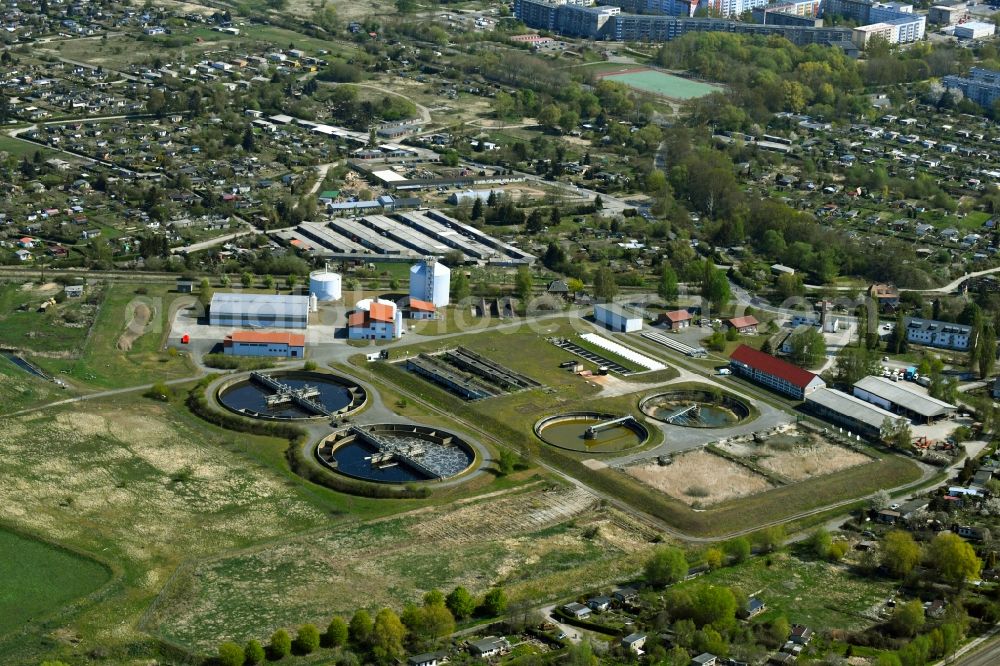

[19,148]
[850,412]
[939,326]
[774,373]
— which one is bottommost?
[850,412]

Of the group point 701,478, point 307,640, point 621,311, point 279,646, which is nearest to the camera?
point 279,646

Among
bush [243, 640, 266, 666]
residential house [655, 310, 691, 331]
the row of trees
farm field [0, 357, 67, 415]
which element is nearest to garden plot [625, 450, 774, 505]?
the row of trees

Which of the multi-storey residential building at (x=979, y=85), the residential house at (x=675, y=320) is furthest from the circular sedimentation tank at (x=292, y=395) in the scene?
the multi-storey residential building at (x=979, y=85)

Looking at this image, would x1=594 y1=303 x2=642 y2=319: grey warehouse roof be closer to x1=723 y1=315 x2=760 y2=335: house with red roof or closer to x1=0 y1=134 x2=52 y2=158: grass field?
x1=723 y1=315 x2=760 y2=335: house with red roof

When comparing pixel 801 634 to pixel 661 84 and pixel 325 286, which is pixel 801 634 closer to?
pixel 325 286

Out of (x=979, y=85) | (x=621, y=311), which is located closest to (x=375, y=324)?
(x=621, y=311)

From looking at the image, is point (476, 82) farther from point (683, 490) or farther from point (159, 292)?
point (683, 490)

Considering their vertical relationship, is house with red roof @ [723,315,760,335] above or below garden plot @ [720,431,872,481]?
above

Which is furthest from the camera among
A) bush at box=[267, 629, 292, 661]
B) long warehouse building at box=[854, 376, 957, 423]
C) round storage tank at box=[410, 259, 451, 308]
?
round storage tank at box=[410, 259, 451, 308]
